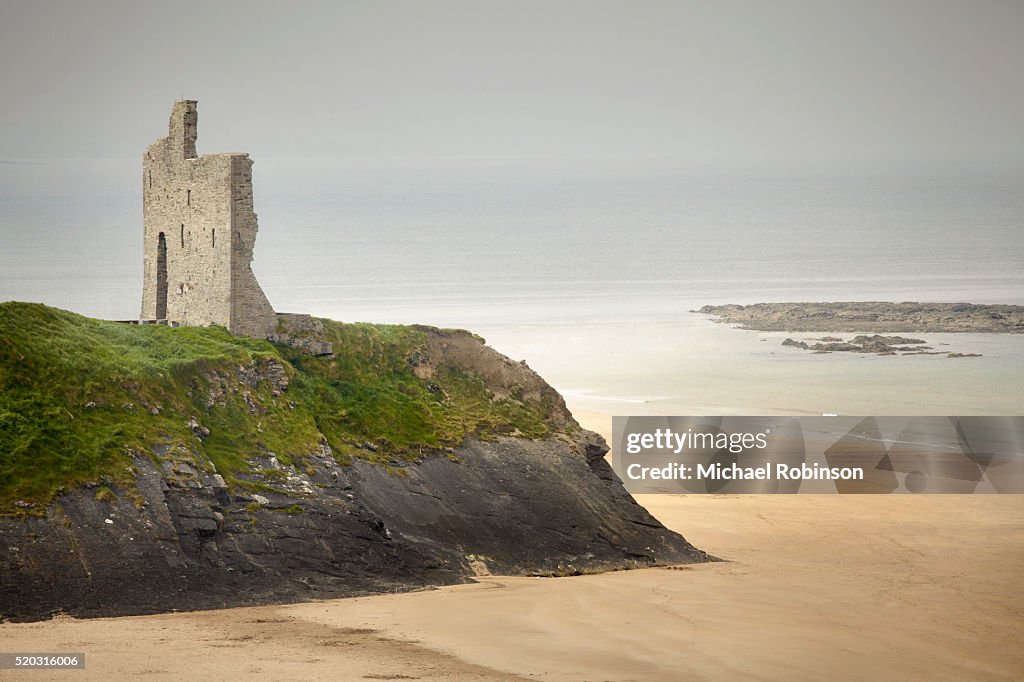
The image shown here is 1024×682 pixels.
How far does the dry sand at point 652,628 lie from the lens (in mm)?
21766

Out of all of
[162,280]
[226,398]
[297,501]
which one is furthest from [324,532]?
[162,280]

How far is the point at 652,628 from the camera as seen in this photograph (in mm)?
25844

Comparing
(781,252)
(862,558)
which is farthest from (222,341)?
(781,252)

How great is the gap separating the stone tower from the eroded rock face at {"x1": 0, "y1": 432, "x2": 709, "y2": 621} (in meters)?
4.58

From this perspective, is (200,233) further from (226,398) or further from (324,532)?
(324,532)

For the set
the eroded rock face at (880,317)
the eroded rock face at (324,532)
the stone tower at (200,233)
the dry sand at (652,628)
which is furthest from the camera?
the eroded rock face at (880,317)

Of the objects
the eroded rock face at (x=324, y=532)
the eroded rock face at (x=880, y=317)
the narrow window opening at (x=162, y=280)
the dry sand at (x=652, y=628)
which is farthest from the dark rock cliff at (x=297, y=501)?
the eroded rock face at (x=880, y=317)

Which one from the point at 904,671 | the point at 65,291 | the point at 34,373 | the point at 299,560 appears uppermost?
the point at 65,291

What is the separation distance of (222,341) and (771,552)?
1388 cm

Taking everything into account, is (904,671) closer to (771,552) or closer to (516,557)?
(516,557)

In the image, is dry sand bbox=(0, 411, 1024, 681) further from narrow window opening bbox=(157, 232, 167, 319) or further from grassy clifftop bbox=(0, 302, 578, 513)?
narrow window opening bbox=(157, 232, 167, 319)

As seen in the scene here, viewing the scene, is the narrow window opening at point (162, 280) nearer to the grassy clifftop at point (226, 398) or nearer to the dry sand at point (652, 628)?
the grassy clifftop at point (226, 398)

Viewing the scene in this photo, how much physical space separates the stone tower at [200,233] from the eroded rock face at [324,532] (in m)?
4.58

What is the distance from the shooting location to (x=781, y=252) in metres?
147
